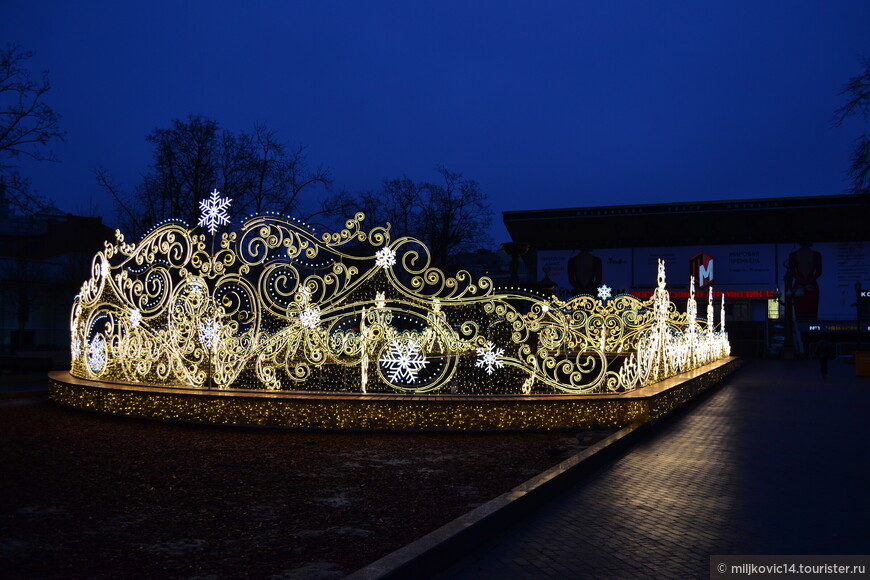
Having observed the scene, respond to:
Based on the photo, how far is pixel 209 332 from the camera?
10.7 m

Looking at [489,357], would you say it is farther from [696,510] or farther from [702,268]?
[702,268]

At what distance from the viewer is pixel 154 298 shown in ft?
37.6

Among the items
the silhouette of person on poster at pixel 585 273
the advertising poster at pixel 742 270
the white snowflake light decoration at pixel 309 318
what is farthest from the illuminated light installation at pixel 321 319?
the silhouette of person on poster at pixel 585 273

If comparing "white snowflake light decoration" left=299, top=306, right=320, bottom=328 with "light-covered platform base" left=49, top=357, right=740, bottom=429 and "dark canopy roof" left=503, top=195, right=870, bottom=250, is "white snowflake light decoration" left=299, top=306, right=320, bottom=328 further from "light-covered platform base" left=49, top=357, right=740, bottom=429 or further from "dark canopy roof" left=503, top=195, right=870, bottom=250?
"dark canopy roof" left=503, top=195, right=870, bottom=250

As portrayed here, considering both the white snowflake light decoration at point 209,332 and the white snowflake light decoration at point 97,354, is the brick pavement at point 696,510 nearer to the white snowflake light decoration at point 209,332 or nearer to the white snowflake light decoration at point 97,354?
the white snowflake light decoration at point 209,332

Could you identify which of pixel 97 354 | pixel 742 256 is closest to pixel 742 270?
pixel 742 256

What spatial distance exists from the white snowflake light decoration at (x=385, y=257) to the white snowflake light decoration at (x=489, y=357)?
5.94ft

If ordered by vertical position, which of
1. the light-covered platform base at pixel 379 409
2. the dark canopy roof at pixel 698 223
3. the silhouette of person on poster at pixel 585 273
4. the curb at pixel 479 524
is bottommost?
the curb at pixel 479 524

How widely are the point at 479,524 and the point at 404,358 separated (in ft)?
16.1

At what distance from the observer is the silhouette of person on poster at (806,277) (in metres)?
44.8

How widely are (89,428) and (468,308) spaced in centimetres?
558

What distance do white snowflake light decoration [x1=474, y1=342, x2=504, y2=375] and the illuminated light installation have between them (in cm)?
2

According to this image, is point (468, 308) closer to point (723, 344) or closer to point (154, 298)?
point (154, 298)

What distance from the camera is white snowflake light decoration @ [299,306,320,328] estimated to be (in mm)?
10500
